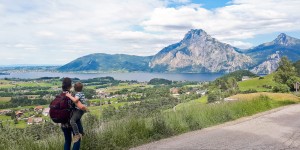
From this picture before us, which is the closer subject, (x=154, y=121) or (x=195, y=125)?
(x=154, y=121)

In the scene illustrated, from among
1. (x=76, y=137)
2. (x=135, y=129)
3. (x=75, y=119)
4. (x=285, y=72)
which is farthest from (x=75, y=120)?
(x=285, y=72)

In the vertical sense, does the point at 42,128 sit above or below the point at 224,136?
above

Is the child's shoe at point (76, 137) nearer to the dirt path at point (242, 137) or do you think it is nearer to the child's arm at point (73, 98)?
the child's arm at point (73, 98)

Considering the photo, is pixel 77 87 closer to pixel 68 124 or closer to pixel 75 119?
pixel 75 119

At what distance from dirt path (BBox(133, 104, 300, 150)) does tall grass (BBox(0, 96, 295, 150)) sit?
0.46 meters

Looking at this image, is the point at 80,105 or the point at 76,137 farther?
the point at 76,137

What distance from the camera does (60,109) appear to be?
20.6ft

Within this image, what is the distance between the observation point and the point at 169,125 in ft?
35.2

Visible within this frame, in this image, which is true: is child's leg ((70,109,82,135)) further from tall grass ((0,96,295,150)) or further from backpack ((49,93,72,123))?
tall grass ((0,96,295,150))

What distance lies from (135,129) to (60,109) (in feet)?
11.9

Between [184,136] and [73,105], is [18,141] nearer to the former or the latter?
[73,105]

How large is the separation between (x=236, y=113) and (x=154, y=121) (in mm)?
5555

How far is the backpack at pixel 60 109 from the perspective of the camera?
20.6 feet

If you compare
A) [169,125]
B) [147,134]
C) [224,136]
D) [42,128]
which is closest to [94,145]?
[42,128]
